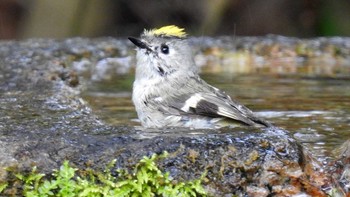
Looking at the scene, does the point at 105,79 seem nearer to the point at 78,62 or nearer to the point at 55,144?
the point at 78,62

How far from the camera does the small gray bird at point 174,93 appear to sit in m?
4.38

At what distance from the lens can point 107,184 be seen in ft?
10.4

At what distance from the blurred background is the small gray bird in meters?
4.22

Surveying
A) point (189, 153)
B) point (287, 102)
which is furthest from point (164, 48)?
point (189, 153)

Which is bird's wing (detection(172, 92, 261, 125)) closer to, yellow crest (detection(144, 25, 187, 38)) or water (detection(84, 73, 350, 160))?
water (detection(84, 73, 350, 160))

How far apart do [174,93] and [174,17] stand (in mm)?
6009

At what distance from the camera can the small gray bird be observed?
438cm

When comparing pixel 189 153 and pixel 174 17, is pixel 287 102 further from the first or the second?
pixel 174 17

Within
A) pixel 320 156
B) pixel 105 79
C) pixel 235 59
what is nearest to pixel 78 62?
pixel 105 79

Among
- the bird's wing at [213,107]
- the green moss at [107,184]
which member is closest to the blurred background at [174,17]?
the bird's wing at [213,107]

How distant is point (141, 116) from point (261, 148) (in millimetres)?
1437

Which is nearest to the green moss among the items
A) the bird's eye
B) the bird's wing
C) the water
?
the water

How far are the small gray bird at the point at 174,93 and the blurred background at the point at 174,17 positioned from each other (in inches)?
166

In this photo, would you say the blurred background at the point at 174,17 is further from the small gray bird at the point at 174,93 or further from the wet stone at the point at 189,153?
the wet stone at the point at 189,153
